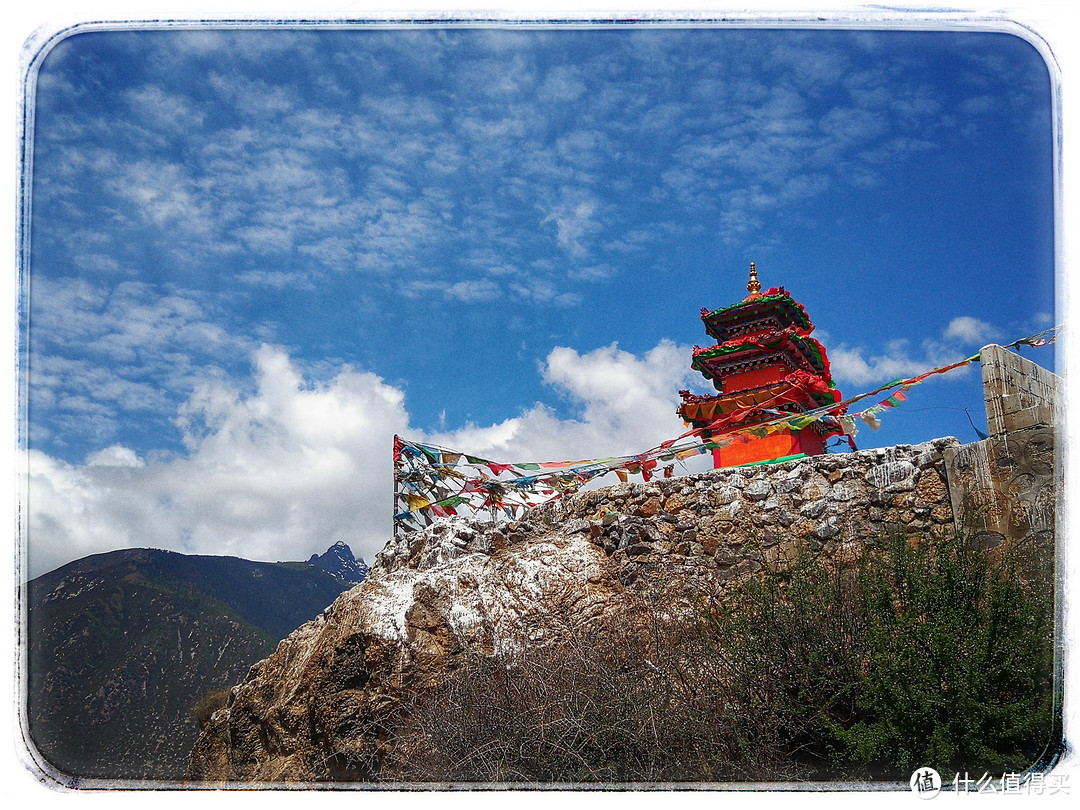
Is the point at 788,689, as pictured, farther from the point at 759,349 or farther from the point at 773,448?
the point at 759,349

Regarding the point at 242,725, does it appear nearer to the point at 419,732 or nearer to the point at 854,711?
the point at 419,732

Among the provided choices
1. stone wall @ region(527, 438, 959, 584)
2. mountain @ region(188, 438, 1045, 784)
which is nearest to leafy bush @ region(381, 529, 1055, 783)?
mountain @ region(188, 438, 1045, 784)

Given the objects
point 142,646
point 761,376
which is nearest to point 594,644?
point 142,646

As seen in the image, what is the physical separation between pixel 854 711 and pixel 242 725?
5232 mm

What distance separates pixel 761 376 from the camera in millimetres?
11859

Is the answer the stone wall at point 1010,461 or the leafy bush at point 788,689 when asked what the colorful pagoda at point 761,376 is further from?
the leafy bush at point 788,689

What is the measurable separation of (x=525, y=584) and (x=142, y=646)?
3633 mm

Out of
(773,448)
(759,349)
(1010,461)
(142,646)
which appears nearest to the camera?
(1010,461)

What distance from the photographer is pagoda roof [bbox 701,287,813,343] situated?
1209cm

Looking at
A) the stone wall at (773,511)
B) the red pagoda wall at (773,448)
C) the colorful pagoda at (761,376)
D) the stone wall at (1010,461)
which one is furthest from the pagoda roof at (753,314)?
the stone wall at (1010,461)

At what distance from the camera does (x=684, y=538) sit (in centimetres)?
734

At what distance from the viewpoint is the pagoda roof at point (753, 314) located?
12.1 metres

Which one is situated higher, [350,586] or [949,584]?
[350,586]

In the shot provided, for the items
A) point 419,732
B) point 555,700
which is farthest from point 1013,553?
point 419,732
